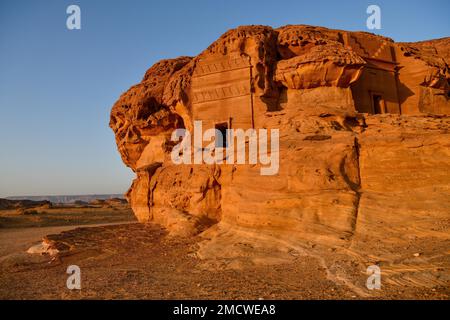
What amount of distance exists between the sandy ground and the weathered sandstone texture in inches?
30.9

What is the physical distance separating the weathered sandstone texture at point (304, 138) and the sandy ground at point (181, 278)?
0.79 metres

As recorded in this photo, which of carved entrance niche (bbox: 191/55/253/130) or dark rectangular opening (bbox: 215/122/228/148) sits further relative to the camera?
dark rectangular opening (bbox: 215/122/228/148)

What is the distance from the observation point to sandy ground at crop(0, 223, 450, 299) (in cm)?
473

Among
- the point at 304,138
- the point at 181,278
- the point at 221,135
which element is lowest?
the point at 181,278

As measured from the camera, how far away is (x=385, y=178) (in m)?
7.63

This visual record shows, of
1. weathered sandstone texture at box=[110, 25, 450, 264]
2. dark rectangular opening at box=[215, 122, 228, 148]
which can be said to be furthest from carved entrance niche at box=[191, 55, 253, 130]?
dark rectangular opening at box=[215, 122, 228, 148]

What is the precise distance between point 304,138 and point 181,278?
4964 mm

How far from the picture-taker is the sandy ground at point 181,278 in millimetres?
4727

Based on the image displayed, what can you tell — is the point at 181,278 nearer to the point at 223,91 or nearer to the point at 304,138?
the point at 304,138

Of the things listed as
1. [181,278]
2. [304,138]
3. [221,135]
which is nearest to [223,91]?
[221,135]

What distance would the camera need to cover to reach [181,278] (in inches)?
240

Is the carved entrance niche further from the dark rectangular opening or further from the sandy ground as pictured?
the sandy ground
